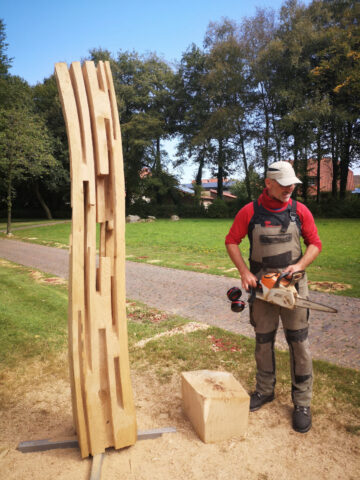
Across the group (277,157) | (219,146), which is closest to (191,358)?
(277,157)

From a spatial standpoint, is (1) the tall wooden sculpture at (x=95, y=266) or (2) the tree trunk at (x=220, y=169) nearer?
→ (1) the tall wooden sculpture at (x=95, y=266)

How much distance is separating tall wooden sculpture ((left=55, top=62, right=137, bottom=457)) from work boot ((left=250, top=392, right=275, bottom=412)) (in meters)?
1.22

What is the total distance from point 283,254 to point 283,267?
122 millimetres

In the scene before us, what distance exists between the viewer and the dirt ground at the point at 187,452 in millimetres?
2576

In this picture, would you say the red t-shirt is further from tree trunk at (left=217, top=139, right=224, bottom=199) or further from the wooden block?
tree trunk at (left=217, top=139, right=224, bottom=199)

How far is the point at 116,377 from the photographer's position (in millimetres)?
2826

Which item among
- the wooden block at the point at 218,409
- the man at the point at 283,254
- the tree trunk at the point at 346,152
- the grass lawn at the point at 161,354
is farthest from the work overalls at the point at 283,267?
the tree trunk at the point at 346,152

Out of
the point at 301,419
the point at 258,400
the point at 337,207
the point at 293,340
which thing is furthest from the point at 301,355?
the point at 337,207

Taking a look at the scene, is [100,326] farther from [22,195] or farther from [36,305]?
[22,195]

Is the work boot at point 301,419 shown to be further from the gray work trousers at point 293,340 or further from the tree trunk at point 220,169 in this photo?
the tree trunk at point 220,169

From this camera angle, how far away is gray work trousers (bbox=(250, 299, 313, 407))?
3162 mm

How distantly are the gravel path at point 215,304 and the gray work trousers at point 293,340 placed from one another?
134 cm

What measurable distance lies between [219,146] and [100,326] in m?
35.5

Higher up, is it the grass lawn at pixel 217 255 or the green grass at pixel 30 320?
the grass lawn at pixel 217 255
